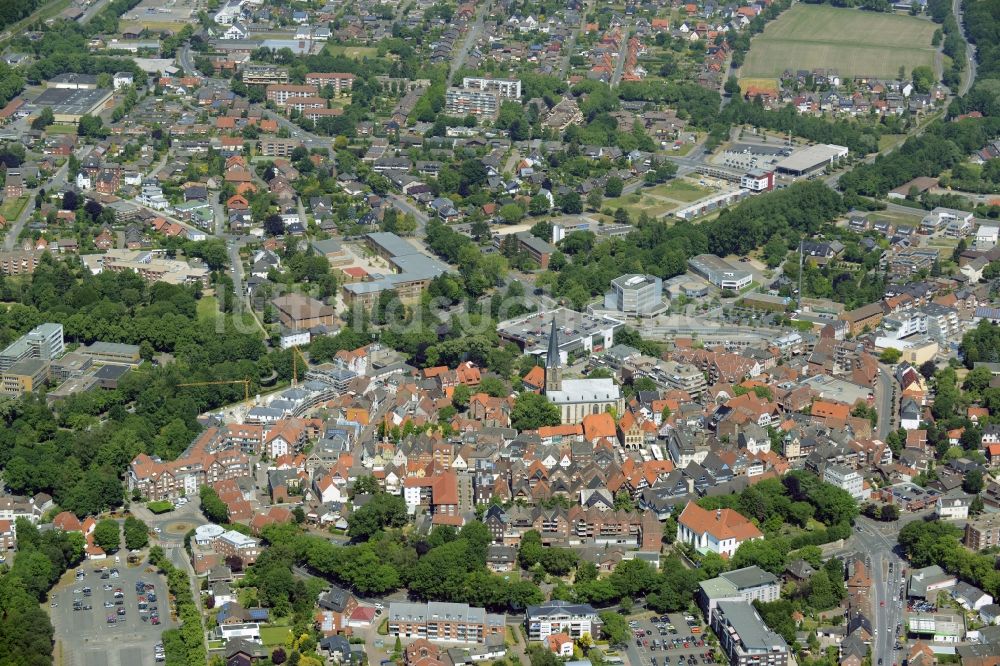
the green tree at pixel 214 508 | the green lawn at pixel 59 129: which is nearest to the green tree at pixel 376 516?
the green tree at pixel 214 508

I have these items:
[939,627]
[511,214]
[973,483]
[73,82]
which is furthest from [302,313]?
A: [73,82]

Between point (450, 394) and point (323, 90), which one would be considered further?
point (323, 90)

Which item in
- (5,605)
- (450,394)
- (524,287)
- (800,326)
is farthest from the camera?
(524,287)

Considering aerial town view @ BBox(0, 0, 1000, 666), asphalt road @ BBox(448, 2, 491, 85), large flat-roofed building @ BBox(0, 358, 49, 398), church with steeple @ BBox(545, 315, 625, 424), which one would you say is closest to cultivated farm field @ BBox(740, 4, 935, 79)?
aerial town view @ BBox(0, 0, 1000, 666)

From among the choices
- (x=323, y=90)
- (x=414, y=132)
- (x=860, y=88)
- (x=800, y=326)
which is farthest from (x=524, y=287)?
(x=860, y=88)

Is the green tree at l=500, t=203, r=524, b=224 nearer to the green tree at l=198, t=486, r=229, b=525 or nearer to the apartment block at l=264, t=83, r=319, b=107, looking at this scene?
the apartment block at l=264, t=83, r=319, b=107

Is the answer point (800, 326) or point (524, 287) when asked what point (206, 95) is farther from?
point (800, 326)

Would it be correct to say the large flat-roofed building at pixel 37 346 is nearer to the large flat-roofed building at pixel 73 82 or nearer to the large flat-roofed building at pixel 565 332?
the large flat-roofed building at pixel 565 332
